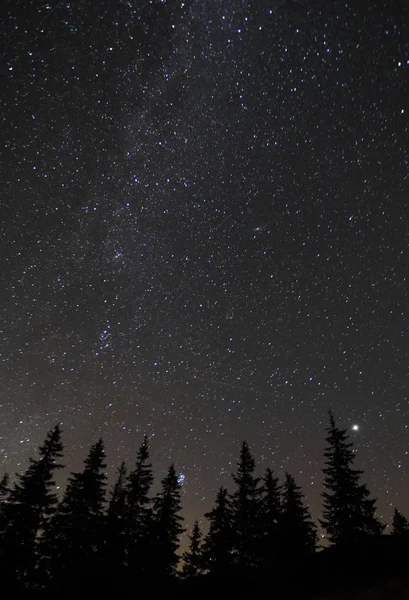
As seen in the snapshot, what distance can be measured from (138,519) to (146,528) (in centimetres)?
82

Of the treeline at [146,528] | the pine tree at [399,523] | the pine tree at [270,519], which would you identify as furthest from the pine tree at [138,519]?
Result: the pine tree at [399,523]

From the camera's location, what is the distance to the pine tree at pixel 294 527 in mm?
22955

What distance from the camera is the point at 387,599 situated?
42.4 feet

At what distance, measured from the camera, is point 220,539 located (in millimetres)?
24047

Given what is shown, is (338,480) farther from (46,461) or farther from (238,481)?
(46,461)

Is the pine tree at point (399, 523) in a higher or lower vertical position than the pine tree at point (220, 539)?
higher

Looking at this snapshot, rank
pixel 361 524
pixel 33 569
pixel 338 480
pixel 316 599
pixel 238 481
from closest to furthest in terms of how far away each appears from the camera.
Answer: pixel 316 599 < pixel 33 569 < pixel 361 524 < pixel 338 480 < pixel 238 481

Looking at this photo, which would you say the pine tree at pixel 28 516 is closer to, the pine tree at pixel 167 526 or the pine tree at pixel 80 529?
the pine tree at pixel 80 529

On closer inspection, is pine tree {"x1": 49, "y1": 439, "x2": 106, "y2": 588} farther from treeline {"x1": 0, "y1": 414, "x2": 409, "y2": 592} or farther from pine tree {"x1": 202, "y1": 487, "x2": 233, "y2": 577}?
pine tree {"x1": 202, "y1": 487, "x2": 233, "y2": 577}

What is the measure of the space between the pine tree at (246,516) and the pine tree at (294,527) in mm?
1906

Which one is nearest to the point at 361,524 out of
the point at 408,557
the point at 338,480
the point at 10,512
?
the point at 338,480

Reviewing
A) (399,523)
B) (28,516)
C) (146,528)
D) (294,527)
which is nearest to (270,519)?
(294,527)

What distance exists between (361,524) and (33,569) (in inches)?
748

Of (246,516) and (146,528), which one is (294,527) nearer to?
(246,516)
